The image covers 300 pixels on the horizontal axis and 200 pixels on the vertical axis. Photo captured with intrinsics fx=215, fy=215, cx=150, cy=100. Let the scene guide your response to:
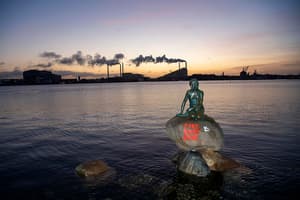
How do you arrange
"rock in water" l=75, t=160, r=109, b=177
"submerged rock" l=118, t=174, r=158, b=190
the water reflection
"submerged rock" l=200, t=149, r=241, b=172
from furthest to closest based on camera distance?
"submerged rock" l=200, t=149, r=241, b=172, "rock in water" l=75, t=160, r=109, b=177, "submerged rock" l=118, t=174, r=158, b=190, the water reflection

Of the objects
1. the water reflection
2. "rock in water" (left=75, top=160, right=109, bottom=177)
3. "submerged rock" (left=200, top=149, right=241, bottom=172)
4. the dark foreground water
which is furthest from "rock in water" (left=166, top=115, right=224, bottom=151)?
"rock in water" (left=75, top=160, right=109, bottom=177)

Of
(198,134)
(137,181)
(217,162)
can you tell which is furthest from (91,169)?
(217,162)

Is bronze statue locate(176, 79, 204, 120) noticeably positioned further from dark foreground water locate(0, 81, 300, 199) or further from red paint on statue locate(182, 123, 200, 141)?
dark foreground water locate(0, 81, 300, 199)

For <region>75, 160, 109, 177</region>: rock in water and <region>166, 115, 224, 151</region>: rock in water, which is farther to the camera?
<region>75, 160, 109, 177</region>: rock in water

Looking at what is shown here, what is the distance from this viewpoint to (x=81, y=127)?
94.0 ft

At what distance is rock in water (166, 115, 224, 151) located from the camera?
12688mm

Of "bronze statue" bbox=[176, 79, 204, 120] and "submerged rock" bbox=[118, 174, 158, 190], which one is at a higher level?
"bronze statue" bbox=[176, 79, 204, 120]

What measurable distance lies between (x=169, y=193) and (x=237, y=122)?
71.5 feet

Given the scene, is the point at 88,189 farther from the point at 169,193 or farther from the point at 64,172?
the point at 169,193

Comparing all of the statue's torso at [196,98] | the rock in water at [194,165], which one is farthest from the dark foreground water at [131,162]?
the statue's torso at [196,98]

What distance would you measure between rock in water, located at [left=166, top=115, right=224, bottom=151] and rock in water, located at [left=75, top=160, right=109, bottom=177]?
5.12 metres

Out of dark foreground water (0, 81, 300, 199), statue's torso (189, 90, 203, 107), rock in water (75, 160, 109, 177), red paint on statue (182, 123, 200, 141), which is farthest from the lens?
statue's torso (189, 90, 203, 107)

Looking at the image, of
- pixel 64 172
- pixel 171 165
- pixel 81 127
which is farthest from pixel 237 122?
pixel 64 172

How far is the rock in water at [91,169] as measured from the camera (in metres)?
13.1
